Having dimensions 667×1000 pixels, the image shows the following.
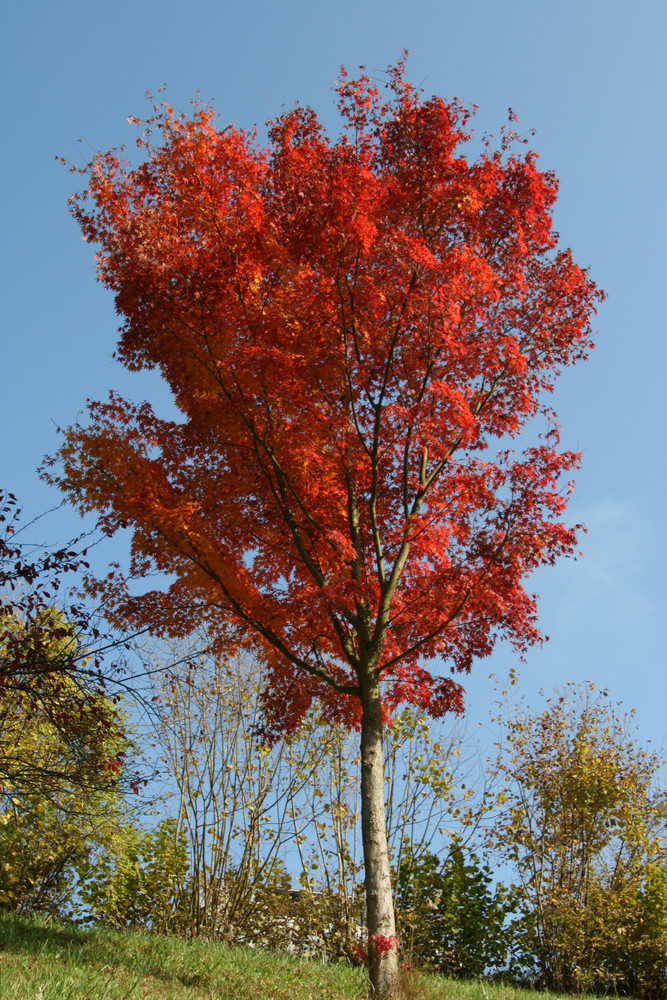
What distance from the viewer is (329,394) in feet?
25.1

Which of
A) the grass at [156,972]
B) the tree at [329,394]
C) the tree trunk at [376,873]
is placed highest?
the tree at [329,394]

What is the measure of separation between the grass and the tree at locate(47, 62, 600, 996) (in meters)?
2.17

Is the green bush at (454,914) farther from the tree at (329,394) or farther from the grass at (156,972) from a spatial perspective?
the tree at (329,394)

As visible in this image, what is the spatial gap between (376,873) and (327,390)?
167 inches

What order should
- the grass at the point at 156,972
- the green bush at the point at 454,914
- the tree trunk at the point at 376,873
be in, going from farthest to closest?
the green bush at the point at 454,914, the tree trunk at the point at 376,873, the grass at the point at 156,972

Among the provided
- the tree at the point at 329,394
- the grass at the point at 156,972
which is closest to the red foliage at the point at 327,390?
the tree at the point at 329,394

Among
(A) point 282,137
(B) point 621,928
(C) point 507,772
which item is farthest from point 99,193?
(B) point 621,928

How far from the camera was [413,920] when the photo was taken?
403 inches

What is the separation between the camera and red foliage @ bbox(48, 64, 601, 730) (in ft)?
24.0

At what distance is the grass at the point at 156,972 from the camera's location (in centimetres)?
536

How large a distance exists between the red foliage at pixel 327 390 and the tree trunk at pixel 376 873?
2.11ft

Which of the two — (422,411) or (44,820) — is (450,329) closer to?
(422,411)

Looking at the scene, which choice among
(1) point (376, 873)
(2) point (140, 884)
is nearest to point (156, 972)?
(1) point (376, 873)

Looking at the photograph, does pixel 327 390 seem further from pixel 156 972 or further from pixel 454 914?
pixel 454 914
